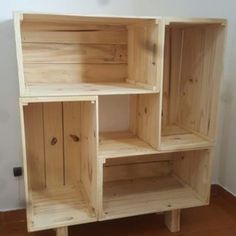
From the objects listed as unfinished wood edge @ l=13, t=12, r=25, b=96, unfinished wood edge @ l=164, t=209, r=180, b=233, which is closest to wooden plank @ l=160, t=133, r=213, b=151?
unfinished wood edge @ l=164, t=209, r=180, b=233

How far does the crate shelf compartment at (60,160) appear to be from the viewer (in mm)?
1607

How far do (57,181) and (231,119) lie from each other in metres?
1.28

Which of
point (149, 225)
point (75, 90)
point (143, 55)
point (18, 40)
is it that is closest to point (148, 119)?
point (143, 55)

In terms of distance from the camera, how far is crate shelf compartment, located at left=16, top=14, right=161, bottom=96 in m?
1.57

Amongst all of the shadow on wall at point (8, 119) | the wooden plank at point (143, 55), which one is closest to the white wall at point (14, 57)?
the shadow on wall at point (8, 119)

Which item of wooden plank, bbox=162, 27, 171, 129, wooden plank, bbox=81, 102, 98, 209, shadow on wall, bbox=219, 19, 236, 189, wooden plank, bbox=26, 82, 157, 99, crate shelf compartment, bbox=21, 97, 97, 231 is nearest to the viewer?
wooden plank, bbox=26, 82, 157, 99

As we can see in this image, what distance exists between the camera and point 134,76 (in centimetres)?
176

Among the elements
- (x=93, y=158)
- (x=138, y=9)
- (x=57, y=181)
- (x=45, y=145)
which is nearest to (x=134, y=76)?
(x=138, y=9)

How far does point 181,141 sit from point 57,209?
774 millimetres

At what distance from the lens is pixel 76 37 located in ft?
5.63

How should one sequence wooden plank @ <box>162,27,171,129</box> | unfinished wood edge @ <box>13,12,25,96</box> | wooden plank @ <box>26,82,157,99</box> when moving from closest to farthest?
unfinished wood edge @ <box>13,12,25,96</box> → wooden plank @ <box>26,82,157,99</box> → wooden plank @ <box>162,27,171,129</box>

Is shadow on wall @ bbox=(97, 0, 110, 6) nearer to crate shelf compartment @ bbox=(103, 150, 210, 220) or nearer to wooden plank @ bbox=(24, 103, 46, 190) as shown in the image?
wooden plank @ bbox=(24, 103, 46, 190)

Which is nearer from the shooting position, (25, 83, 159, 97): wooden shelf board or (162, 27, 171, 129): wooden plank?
(25, 83, 159, 97): wooden shelf board

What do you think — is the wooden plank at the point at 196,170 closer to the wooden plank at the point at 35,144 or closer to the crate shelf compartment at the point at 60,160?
the crate shelf compartment at the point at 60,160
